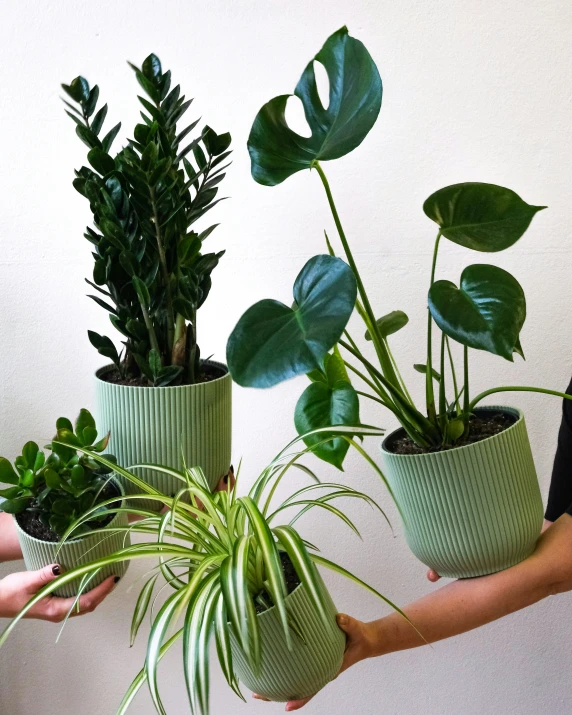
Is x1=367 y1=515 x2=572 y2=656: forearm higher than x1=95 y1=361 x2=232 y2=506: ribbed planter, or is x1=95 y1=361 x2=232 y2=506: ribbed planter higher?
x1=95 y1=361 x2=232 y2=506: ribbed planter

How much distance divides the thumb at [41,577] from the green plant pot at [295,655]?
291 millimetres

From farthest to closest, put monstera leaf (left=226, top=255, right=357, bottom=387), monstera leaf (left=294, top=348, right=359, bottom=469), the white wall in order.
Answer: the white wall, monstera leaf (left=294, top=348, right=359, bottom=469), monstera leaf (left=226, top=255, right=357, bottom=387)

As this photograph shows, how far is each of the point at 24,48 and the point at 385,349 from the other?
43.5 inches

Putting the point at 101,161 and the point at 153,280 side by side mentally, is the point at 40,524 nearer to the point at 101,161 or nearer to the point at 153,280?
the point at 153,280

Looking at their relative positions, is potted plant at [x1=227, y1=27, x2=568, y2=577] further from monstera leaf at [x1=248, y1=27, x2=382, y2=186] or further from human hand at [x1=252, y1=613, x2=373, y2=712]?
human hand at [x1=252, y1=613, x2=373, y2=712]

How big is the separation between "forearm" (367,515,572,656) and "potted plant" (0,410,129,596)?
0.42 meters

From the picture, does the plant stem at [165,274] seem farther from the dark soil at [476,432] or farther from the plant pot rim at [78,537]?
the dark soil at [476,432]

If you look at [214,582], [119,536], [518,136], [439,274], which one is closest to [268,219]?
[439,274]

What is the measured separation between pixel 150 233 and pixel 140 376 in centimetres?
22

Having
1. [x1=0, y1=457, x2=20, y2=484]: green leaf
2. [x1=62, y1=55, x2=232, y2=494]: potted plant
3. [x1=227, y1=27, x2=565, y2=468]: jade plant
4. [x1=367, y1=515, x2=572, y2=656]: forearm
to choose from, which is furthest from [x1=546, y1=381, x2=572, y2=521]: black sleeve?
[x1=0, y1=457, x2=20, y2=484]: green leaf

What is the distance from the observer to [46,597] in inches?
41.1

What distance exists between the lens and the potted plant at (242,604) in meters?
0.76

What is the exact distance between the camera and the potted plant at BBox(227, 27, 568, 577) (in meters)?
0.79

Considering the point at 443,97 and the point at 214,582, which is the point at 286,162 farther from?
the point at 443,97
